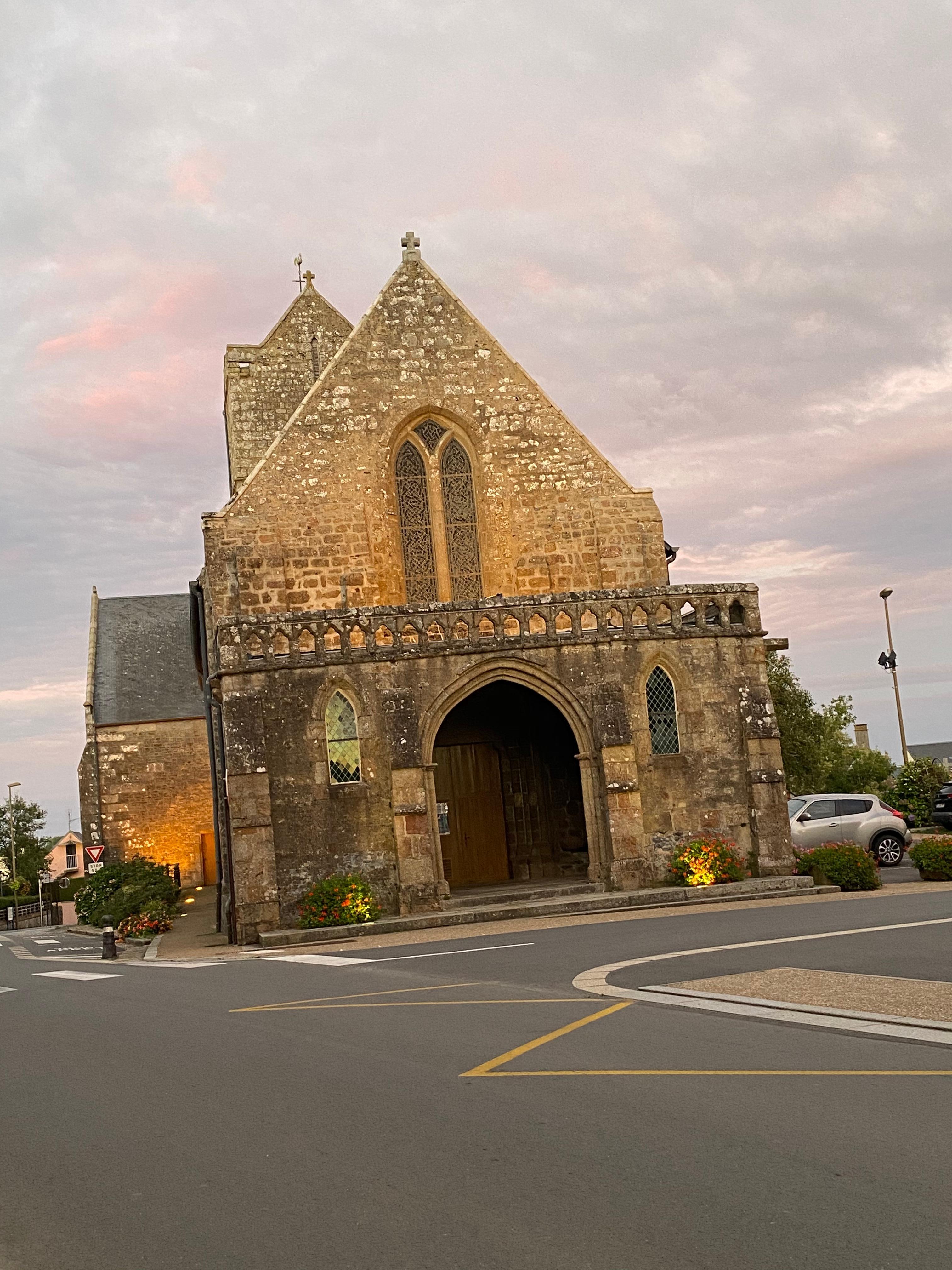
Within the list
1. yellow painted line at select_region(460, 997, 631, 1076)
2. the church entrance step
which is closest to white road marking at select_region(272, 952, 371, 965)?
the church entrance step

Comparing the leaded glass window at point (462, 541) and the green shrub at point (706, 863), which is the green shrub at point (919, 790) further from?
the leaded glass window at point (462, 541)

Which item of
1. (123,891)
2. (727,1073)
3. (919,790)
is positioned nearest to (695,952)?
(727,1073)

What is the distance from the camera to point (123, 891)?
26172mm

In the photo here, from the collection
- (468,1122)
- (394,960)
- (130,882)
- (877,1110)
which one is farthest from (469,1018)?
(130,882)

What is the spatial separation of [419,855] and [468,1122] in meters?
12.9

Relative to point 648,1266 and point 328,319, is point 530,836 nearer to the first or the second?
point 328,319

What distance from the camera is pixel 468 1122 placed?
19.0 feet

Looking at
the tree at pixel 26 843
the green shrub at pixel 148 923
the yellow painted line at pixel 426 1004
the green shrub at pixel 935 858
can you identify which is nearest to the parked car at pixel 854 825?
the green shrub at pixel 935 858

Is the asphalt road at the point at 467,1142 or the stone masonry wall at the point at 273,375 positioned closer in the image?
the asphalt road at the point at 467,1142

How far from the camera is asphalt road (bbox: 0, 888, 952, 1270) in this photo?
13.9ft

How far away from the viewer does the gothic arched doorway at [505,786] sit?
23125 mm

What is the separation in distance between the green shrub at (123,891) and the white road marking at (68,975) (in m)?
7.94

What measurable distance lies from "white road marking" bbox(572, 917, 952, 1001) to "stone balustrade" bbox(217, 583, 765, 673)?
7.70m

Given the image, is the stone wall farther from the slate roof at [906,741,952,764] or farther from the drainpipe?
the slate roof at [906,741,952,764]
